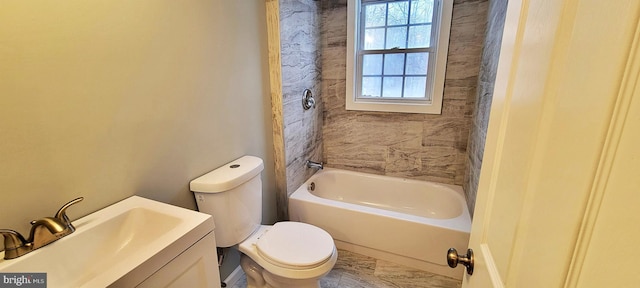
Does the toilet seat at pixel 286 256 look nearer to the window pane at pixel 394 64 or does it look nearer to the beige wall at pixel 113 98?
the beige wall at pixel 113 98

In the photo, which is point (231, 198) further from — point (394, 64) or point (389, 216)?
point (394, 64)

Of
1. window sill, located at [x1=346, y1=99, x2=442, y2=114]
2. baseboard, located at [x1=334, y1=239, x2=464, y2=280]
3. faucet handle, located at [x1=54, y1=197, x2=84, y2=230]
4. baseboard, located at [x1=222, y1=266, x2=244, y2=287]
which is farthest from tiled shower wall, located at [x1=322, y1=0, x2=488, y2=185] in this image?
faucet handle, located at [x1=54, y1=197, x2=84, y2=230]

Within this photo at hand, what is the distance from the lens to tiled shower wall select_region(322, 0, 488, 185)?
79.8 inches

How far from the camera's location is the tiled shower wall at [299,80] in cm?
186

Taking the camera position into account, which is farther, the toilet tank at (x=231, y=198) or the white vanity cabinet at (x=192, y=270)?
the toilet tank at (x=231, y=198)

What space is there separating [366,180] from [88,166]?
2.10 meters

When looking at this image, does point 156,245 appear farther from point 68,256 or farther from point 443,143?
point 443,143

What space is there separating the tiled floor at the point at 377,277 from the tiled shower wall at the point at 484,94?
58 cm

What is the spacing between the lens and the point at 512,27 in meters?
0.60

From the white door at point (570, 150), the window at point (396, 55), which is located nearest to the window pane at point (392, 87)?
the window at point (396, 55)

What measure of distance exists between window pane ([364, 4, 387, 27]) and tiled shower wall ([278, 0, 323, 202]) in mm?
448

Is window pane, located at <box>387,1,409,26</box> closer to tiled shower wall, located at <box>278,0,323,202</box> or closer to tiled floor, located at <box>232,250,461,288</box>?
tiled shower wall, located at <box>278,0,323,202</box>

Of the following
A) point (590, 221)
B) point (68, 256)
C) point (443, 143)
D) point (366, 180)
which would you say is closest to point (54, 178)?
point (68, 256)

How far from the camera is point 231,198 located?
1341mm
